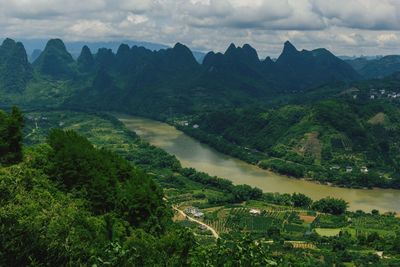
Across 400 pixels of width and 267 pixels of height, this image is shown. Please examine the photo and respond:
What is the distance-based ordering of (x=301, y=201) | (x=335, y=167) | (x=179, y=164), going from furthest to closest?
(x=335, y=167)
(x=179, y=164)
(x=301, y=201)

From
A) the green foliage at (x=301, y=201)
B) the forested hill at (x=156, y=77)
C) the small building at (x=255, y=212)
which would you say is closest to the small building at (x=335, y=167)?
the green foliage at (x=301, y=201)

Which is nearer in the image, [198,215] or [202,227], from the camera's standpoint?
[202,227]

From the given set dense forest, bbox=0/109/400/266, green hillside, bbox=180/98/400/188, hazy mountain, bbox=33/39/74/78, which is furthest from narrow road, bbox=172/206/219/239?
hazy mountain, bbox=33/39/74/78

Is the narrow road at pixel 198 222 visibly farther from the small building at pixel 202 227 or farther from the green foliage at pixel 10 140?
the green foliage at pixel 10 140

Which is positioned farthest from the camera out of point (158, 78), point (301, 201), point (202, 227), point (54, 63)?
point (54, 63)

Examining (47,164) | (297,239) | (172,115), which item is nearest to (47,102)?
(172,115)

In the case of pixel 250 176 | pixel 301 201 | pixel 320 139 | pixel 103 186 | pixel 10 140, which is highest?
pixel 10 140

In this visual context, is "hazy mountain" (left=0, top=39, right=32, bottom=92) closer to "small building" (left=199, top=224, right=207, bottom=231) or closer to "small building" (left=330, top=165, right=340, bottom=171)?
"small building" (left=330, top=165, right=340, bottom=171)

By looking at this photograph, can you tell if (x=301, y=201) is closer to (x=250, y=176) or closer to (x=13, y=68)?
(x=250, y=176)

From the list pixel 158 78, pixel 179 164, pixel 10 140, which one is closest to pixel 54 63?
pixel 158 78
